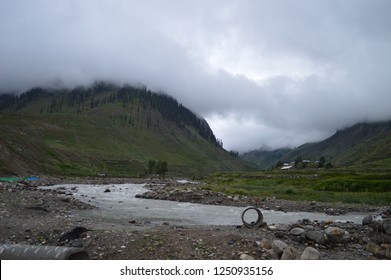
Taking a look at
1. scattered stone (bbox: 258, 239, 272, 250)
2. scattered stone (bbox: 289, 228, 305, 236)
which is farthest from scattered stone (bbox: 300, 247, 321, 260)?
scattered stone (bbox: 289, 228, 305, 236)

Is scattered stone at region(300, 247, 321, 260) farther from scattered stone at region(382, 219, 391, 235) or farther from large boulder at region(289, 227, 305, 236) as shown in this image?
scattered stone at region(382, 219, 391, 235)

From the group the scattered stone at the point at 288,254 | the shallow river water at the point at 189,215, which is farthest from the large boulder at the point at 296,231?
the shallow river water at the point at 189,215

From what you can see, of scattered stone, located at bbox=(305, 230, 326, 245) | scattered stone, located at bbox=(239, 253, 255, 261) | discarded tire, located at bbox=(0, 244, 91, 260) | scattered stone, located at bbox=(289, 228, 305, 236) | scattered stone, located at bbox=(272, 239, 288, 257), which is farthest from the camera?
scattered stone, located at bbox=(289, 228, 305, 236)

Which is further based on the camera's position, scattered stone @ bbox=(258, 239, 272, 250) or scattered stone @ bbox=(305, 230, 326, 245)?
scattered stone @ bbox=(305, 230, 326, 245)

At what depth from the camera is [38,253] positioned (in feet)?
33.9

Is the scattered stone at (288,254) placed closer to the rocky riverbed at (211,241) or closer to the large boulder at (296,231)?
the rocky riverbed at (211,241)

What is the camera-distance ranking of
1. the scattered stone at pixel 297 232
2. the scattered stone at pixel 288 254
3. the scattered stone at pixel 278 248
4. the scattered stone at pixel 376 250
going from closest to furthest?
the scattered stone at pixel 288 254 → the scattered stone at pixel 278 248 → the scattered stone at pixel 376 250 → the scattered stone at pixel 297 232

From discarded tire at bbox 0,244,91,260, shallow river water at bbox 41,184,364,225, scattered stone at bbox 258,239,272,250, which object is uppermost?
discarded tire at bbox 0,244,91,260

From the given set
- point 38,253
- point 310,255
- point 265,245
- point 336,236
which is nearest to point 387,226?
point 336,236

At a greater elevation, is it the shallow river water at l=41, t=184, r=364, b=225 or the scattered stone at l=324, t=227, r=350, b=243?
the scattered stone at l=324, t=227, r=350, b=243

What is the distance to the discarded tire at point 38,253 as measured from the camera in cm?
1019

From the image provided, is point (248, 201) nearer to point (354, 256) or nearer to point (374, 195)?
point (374, 195)

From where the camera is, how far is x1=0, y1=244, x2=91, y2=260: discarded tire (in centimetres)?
1019
